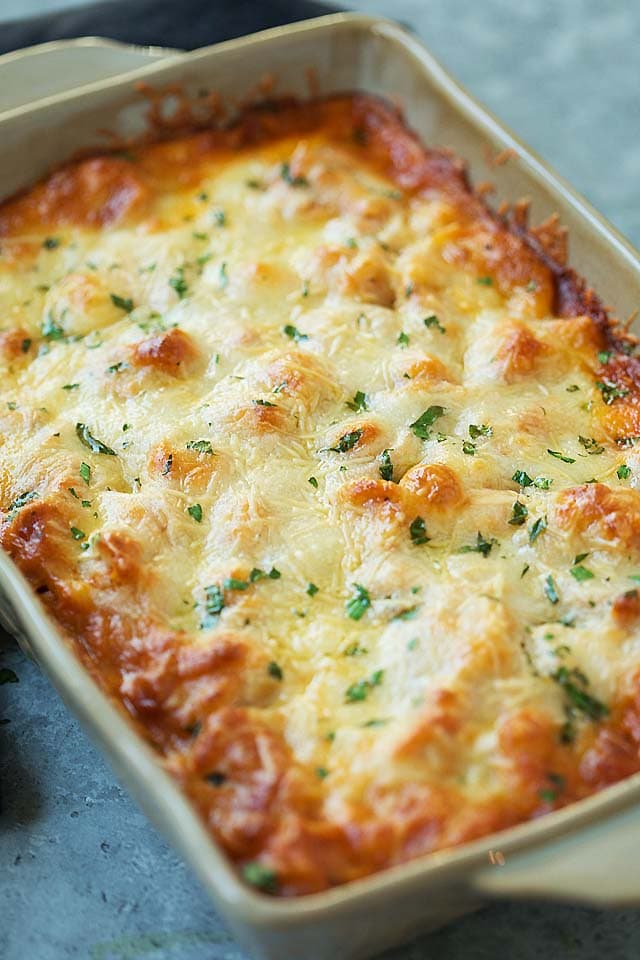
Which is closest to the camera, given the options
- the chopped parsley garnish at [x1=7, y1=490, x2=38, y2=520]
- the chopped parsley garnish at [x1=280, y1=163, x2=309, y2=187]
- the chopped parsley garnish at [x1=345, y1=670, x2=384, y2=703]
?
the chopped parsley garnish at [x1=345, y1=670, x2=384, y2=703]

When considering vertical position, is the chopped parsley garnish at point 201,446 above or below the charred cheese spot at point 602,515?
below

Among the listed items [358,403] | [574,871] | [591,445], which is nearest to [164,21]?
[358,403]

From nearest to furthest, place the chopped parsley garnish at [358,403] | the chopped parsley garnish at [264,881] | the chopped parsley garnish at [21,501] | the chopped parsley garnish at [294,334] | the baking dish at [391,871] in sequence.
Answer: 1. the baking dish at [391,871]
2. the chopped parsley garnish at [264,881]
3. the chopped parsley garnish at [21,501]
4. the chopped parsley garnish at [358,403]
5. the chopped parsley garnish at [294,334]

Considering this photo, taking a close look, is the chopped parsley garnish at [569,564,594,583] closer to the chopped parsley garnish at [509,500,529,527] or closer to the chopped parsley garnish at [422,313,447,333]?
the chopped parsley garnish at [509,500,529,527]

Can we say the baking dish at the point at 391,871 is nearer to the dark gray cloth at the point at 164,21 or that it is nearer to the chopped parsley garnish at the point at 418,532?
the chopped parsley garnish at the point at 418,532

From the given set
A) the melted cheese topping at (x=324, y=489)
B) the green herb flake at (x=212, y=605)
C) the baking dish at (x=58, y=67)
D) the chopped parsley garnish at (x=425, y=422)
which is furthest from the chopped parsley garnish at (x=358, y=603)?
the baking dish at (x=58, y=67)

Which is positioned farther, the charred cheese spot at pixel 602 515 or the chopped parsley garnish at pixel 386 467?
the chopped parsley garnish at pixel 386 467

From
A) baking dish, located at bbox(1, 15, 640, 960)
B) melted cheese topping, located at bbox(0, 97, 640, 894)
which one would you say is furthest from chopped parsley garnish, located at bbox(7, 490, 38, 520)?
baking dish, located at bbox(1, 15, 640, 960)
